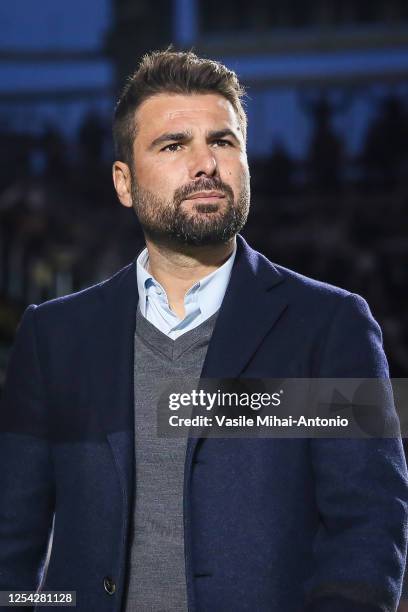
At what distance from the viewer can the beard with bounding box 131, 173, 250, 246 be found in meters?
1.40

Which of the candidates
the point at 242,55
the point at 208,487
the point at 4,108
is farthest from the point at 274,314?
the point at 242,55

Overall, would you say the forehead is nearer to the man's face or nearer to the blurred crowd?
the man's face

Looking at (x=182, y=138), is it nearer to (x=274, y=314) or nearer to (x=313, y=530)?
(x=274, y=314)

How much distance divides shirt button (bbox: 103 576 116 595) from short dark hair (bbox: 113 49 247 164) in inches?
27.7

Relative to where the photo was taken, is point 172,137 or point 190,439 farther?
point 172,137

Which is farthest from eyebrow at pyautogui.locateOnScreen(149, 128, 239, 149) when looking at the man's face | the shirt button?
the shirt button

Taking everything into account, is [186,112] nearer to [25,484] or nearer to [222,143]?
[222,143]

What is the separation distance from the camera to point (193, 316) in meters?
1.43

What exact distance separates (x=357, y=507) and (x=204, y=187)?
1.75ft

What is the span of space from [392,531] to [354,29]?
542 cm

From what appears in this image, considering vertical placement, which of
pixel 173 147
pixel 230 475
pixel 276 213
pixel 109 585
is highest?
pixel 276 213

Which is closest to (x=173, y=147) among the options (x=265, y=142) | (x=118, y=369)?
(x=118, y=369)

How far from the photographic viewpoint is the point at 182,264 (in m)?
1.48

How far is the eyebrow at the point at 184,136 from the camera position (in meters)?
1.44
